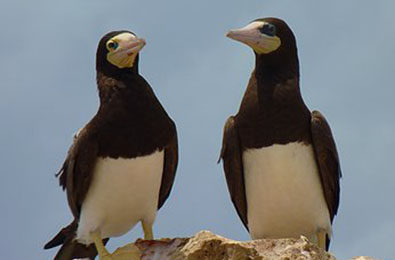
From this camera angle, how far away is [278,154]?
22.3ft

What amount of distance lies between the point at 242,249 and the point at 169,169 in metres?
2.12

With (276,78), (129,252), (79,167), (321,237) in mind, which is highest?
(276,78)

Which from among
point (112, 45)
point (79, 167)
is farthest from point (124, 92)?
point (79, 167)

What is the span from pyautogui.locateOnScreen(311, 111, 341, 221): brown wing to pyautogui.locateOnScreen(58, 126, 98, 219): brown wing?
1877 millimetres

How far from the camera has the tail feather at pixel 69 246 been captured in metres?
7.05

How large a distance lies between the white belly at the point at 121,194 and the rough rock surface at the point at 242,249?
1491 mm

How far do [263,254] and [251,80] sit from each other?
2.50 m

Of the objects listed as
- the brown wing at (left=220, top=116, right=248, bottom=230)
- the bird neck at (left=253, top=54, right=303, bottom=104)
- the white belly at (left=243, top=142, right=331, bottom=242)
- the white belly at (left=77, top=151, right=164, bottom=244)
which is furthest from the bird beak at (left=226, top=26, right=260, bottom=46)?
the white belly at (left=77, top=151, right=164, bottom=244)

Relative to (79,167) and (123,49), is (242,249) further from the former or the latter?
(123,49)

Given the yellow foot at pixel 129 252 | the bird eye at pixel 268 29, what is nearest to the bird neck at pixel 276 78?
the bird eye at pixel 268 29

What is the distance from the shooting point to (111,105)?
22.2 ft

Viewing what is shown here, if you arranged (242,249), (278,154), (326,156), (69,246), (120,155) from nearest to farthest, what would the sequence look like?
(242,249) → (120,155) → (278,154) → (326,156) → (69,246)

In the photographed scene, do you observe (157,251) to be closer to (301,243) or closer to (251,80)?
(301,243)

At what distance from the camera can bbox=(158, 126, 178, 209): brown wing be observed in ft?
22.6
